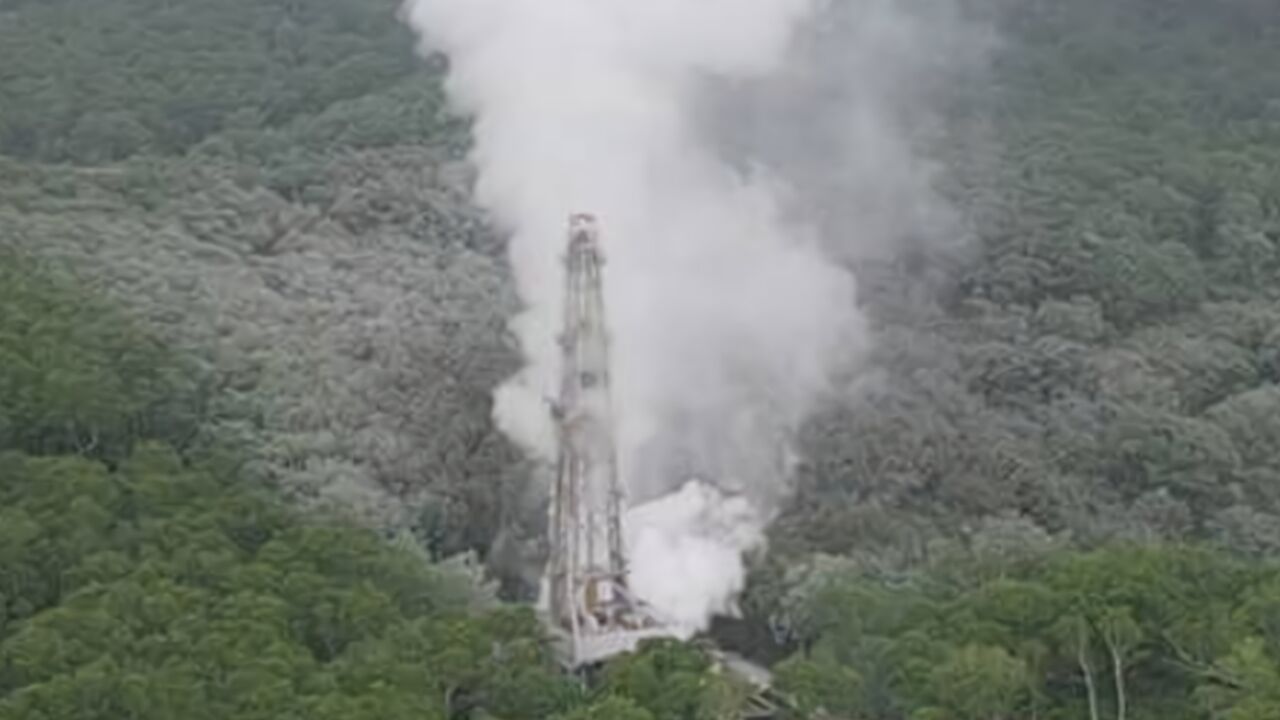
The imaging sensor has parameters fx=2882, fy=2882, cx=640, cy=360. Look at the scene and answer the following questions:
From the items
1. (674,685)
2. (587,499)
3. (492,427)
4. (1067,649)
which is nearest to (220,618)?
(674,685)

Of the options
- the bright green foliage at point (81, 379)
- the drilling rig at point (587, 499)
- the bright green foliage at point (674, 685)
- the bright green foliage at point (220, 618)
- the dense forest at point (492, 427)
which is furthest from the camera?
the bright green foliage at point (81, 379)

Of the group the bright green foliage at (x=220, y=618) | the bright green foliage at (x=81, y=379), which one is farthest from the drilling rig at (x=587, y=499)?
the bright green foliage at (x=81, y=379)

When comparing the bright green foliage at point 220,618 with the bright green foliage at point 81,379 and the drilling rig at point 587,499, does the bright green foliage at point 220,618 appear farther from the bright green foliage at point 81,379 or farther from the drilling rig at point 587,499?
the bright green foliage at point 81,379

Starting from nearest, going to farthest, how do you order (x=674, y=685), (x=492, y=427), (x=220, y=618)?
(x=674, y=685)
(x=220, y=618)
(x=492, y=427)

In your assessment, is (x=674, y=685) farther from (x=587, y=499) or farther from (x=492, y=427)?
(x=492, y=427)

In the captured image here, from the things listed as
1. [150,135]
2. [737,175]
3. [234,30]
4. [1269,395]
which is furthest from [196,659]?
[234,30]

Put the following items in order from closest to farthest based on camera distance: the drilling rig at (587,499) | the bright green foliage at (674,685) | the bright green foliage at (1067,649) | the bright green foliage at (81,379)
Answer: the bright green foliage at (1067,649), the bright green foliage at (674,685), the drilling rig at (587,499), the bright green foliage at (81,379)
